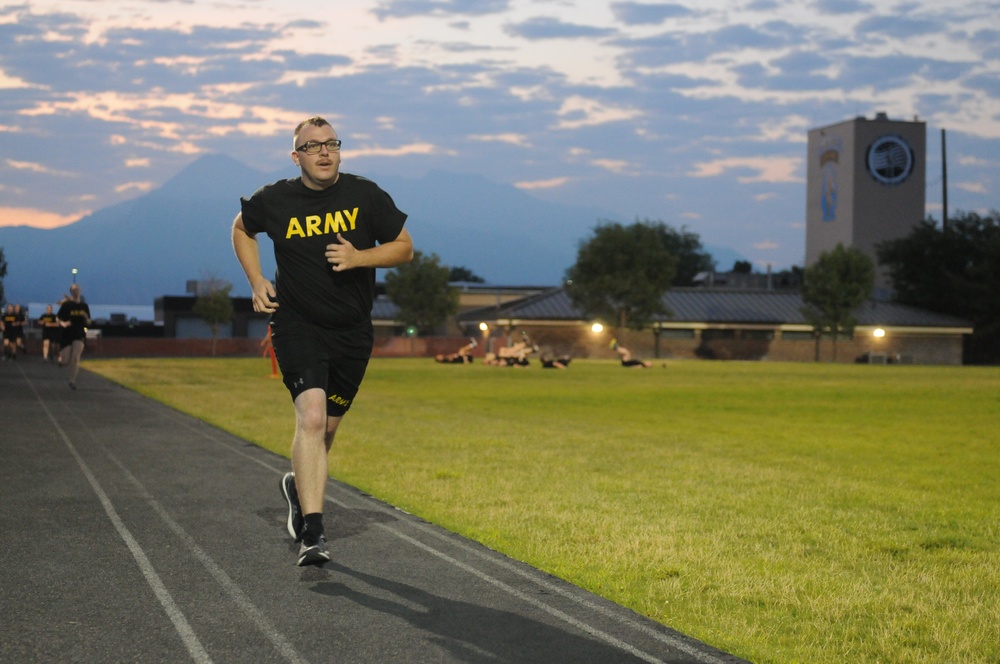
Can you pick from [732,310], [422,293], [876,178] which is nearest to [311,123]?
[732,310]

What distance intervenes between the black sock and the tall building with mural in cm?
13690

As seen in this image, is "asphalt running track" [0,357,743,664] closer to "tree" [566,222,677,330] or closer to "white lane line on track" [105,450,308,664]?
"white lane line on track" [105,450,308,664]

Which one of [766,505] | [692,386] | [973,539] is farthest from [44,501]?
[692,386]

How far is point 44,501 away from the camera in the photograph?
8.82 m

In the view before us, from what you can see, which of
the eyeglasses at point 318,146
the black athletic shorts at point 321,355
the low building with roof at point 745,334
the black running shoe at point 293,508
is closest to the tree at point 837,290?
the low building with roof at point 745,334

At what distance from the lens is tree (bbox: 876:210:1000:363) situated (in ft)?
277

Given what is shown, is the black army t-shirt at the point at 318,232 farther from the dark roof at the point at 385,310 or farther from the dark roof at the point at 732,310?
the dark roof at the point at 385,310

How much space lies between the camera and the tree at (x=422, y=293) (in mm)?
95688

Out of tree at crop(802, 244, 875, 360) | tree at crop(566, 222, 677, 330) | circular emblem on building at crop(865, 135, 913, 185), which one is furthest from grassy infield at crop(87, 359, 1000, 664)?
circular emblem on building at crop(865, 135, 913, 185)

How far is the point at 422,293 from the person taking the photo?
9581cm

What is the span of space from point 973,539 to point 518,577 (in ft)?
11.8

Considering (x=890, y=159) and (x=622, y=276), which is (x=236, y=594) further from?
(x=890, y=159)

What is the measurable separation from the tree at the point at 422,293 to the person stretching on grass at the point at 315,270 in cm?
8858

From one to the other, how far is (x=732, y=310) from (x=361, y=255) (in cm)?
8222
